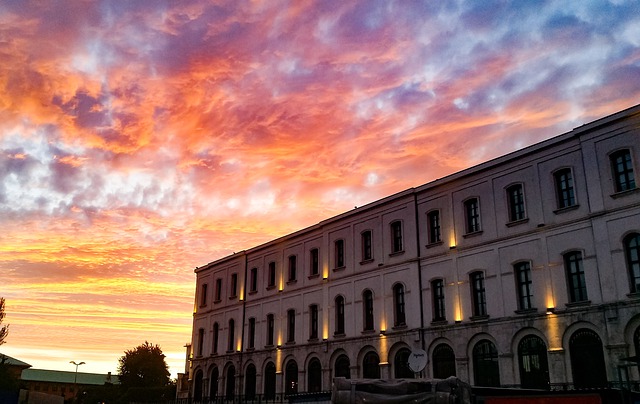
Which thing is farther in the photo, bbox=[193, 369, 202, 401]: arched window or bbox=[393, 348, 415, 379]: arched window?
bbox=[193, 369, 202, 401]: arched window

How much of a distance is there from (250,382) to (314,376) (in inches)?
329

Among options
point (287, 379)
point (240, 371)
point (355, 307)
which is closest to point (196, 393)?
point (240, 371)

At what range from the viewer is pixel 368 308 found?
126 ft

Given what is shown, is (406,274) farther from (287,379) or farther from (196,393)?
(196,393)

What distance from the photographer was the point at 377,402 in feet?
45.6

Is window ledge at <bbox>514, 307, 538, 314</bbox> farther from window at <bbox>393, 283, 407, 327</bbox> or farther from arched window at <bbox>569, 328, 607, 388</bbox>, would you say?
window at <bbox>393, 283, 407, 327</bbox>

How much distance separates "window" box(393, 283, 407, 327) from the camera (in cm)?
3572

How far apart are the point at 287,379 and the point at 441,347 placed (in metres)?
14.6

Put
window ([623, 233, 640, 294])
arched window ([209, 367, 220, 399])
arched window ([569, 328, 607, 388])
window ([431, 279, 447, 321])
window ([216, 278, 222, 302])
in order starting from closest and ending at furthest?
window ([623, 233, 640, 294]) → arched window ([569, 328, 607, 388]) → window ([431, 279, 447, 321]) → arched window ([209, 367, 220, 399]) → window ([216, 278, 222, 302])

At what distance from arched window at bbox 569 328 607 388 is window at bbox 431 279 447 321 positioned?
7810 millimetres

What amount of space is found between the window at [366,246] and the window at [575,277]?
1374 centimetres

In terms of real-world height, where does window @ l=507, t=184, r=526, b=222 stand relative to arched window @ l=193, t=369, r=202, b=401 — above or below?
above

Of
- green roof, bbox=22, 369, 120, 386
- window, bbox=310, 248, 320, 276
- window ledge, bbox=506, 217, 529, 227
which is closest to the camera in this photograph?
window ledge, bbox=506, 217, 529, 227

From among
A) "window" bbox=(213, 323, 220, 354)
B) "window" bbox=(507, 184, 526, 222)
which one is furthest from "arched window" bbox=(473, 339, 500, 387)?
"window" bbox=(213, 323, 220, 354)
